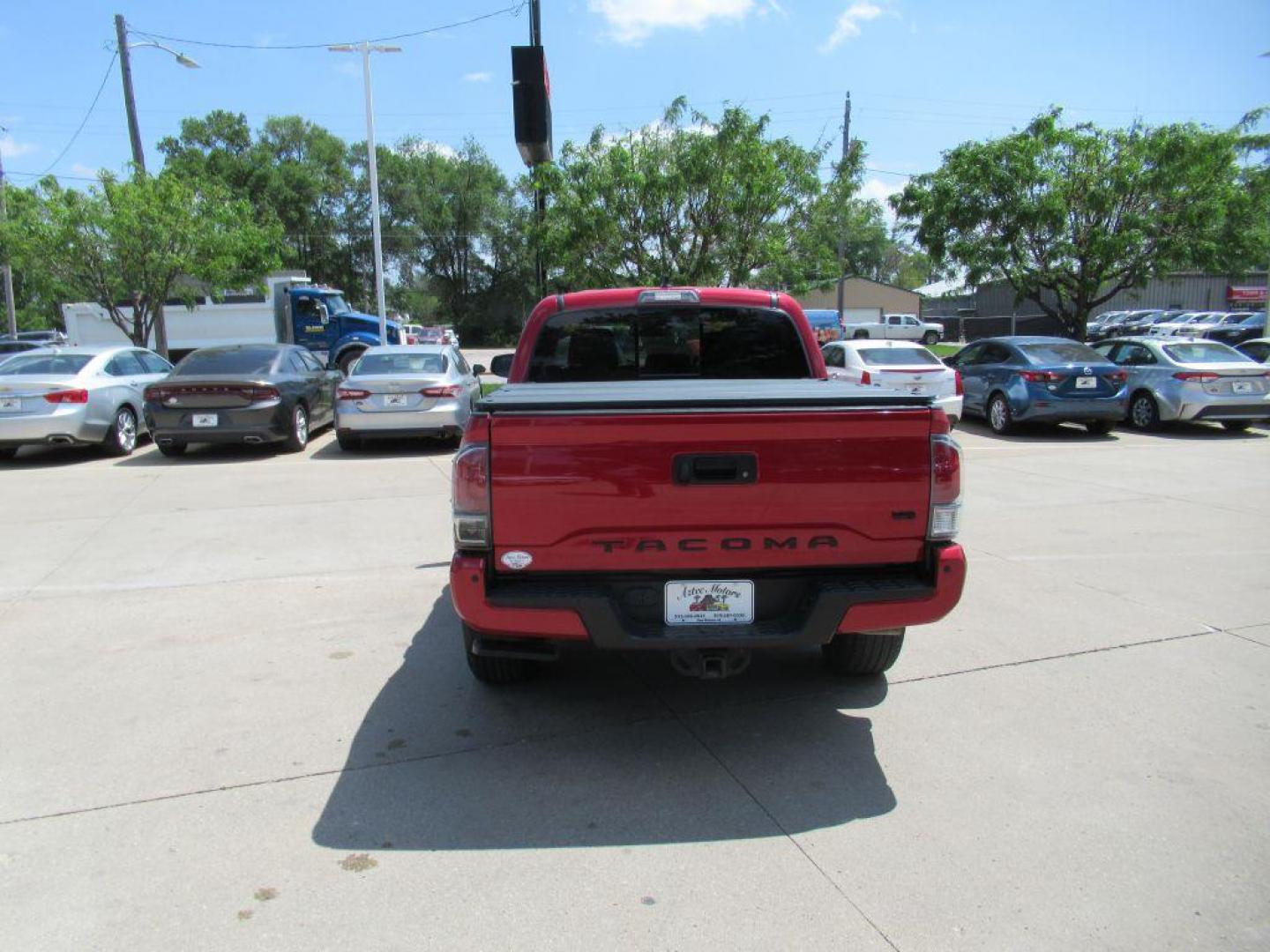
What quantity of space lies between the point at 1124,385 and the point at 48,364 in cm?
1527

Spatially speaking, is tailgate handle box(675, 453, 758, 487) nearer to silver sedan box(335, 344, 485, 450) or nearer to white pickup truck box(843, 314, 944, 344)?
silver sedan box(335, 344, 485, 450)

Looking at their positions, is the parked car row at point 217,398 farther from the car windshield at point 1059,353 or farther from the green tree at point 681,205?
the car windshield at point 1059,353

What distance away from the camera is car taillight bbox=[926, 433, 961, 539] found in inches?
132

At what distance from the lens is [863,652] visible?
424 centimetres

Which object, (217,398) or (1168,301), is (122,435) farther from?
(1168,301)

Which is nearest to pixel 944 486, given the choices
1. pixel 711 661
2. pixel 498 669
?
pixel 711 661

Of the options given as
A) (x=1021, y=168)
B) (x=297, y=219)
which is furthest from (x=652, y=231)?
(x=297, y=219)

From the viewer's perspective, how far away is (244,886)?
2.80 meters

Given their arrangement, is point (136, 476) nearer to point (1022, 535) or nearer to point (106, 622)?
point (106, 622)

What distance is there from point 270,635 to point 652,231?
1230cm

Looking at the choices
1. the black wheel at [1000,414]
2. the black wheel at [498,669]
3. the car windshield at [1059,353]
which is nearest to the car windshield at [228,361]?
the black wheel at [498,669]

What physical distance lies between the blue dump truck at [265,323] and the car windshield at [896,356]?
15.5 meters

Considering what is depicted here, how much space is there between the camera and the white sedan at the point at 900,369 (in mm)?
13492

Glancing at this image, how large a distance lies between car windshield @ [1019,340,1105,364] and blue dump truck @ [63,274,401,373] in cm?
1749
